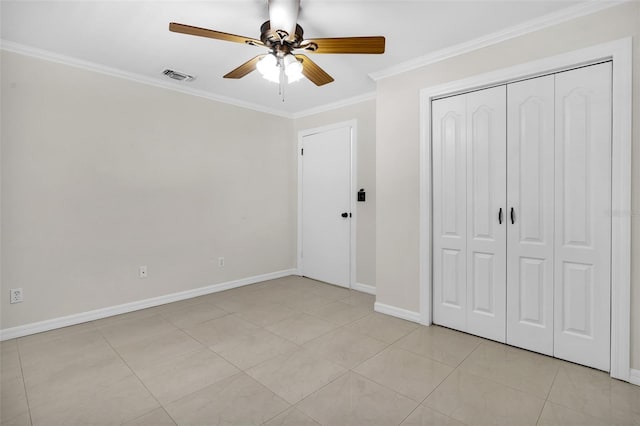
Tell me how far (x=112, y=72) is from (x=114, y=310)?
2.44m

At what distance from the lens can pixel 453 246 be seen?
2861mm

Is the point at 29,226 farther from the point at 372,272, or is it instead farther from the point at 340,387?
the point at 372,272

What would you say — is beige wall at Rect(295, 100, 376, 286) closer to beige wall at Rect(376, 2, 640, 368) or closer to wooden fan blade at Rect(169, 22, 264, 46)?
beige wall at Rect(376, 2, 640, 368)

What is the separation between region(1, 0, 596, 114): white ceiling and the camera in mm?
2166

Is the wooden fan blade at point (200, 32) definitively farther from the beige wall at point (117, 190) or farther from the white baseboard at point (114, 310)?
the white baseboard at point (114, 310)

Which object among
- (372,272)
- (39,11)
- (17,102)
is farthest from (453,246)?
(17,102)

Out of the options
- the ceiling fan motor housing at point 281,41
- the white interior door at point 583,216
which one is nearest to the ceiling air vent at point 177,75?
the ceiling fan motor housing at point 281,41

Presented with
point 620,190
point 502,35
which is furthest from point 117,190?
point 620,190

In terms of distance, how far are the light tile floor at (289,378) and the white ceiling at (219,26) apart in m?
2.53

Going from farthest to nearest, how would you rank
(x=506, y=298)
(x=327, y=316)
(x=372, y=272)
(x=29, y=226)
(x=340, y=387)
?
(x=372, y=272) < (x=327, y=316) < (x=29, y=226) < (x=506, y=298) < (x=340, y=387)

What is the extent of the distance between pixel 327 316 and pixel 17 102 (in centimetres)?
341

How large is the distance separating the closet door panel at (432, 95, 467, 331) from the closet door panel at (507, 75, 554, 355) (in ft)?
1.20

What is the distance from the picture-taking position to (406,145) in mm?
3090

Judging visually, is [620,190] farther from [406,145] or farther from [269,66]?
[269,66]
